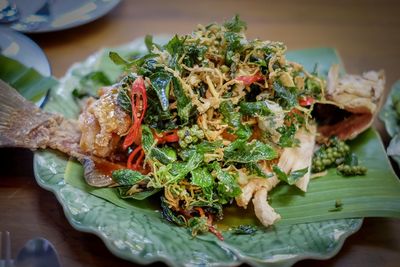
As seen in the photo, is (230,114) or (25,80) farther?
(25,80)

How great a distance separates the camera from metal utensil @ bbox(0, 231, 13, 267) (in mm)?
2148

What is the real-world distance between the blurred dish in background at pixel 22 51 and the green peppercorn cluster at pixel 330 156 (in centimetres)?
204

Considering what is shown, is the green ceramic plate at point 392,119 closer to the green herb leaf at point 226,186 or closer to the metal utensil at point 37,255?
the green herb leaf at point 226,186

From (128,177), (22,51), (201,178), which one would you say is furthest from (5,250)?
(22,51)

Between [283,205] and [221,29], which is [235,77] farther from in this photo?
[283,205]

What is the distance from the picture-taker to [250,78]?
266 centimetres

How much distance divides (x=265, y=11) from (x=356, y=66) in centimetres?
122

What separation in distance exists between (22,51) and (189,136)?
1.67 m

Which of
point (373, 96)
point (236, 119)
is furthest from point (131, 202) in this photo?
point (373, 96)

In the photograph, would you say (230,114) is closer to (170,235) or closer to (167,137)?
(167,137)

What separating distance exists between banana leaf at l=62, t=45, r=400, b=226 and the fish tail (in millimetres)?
258

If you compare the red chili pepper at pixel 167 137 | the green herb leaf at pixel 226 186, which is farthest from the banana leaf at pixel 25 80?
the green herb leaf at pixel 226 186

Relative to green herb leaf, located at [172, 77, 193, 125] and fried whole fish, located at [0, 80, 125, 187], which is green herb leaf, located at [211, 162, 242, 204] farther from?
fried whole fish, located at [0, 80, 125, 187]

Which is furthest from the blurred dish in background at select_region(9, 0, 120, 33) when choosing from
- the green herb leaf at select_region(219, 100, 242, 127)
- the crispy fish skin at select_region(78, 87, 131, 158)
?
the green herb leaf at select_region(219, 100, 242, 127)
